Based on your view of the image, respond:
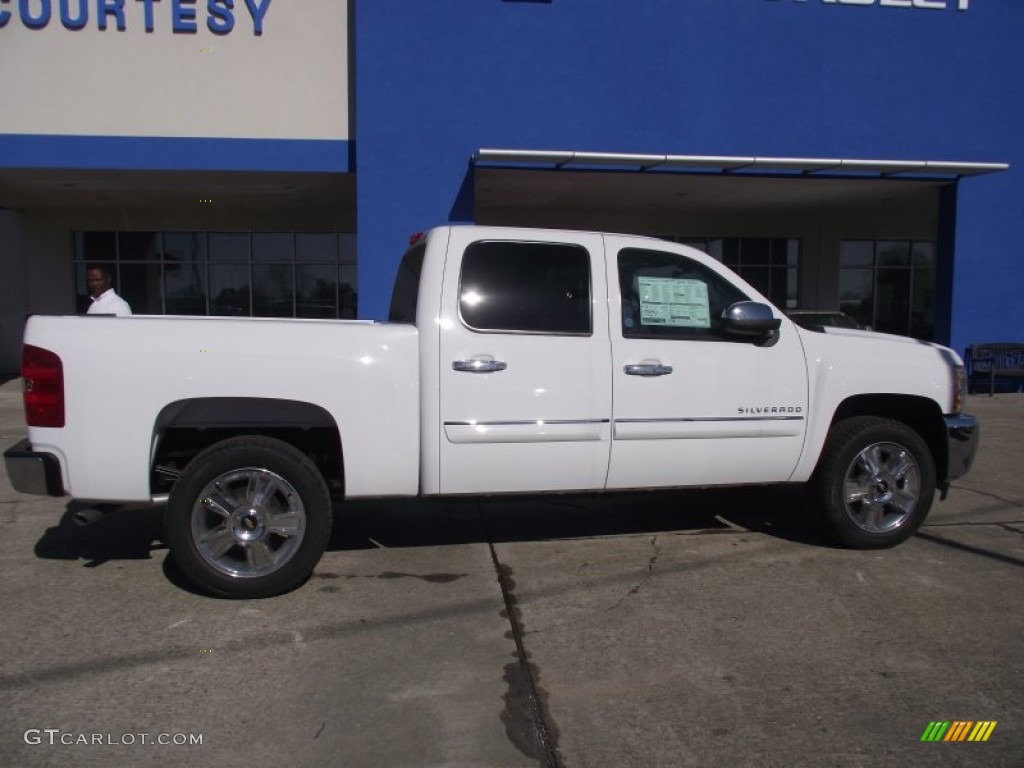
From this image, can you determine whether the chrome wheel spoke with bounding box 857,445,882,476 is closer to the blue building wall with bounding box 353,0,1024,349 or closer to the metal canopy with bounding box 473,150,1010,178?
the metal canopy with bounding box 473,150,1010,178

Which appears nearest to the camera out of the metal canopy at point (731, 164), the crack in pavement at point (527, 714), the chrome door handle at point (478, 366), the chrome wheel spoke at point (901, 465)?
the crack in pavement at point (527, 714)

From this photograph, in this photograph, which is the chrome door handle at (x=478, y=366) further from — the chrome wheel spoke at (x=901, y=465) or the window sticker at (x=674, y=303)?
the chrome wheel spoke at (x=901, y=465)

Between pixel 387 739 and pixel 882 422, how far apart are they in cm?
Result: 384

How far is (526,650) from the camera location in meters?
3.92

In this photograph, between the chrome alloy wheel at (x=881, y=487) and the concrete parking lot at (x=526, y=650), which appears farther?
the chrome alloy wheel at (x=881, y=487)

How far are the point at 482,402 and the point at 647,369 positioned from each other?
1013 millimetres

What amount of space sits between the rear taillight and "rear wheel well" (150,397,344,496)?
0.49 metres

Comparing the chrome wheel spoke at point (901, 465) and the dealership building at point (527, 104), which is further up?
the dealership building at point (527, 104)

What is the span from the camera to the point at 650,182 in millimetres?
14500

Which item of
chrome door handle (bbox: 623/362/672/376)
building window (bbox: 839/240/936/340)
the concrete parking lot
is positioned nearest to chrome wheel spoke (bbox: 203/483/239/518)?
the concrete parking lot

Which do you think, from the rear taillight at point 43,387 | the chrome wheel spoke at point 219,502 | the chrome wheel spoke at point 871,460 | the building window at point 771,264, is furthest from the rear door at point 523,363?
the building window at point 771,264

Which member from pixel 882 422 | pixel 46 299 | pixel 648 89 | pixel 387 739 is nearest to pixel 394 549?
pixel 387 739

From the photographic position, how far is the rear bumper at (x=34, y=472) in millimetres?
4223

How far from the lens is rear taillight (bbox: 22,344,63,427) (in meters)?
4.19
